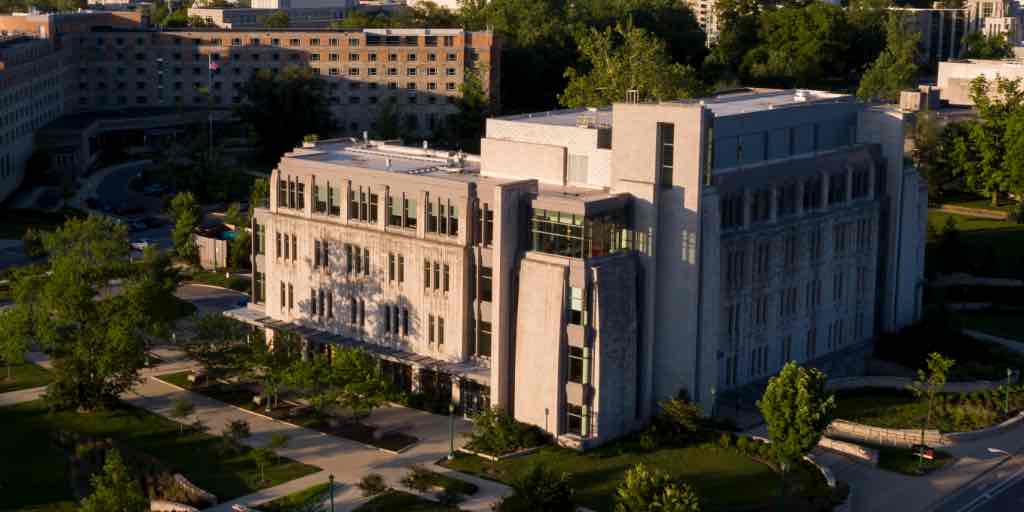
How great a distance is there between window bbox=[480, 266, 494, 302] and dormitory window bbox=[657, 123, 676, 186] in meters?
9.35

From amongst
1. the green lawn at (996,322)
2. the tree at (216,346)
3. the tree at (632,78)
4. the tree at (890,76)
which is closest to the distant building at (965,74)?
the tree at (890,76)

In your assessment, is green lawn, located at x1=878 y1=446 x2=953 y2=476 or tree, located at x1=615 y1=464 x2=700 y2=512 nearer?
tree, located at x1=615 y1=464 x2=700 y2=512

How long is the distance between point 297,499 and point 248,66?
108m

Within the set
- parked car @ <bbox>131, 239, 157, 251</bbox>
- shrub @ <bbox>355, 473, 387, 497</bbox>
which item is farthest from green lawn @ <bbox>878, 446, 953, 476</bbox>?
parked car @ <bbox>131, 239, 157, 251</bbox>

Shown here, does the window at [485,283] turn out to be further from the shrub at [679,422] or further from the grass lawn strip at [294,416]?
the shrub at [679,422]

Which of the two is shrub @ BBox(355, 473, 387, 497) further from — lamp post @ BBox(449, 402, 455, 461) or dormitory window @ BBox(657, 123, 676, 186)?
dormitory window @ BBox(657, 123, 676, 186)

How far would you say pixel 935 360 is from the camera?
6769 centimetres

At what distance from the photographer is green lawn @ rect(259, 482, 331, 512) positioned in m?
56.3

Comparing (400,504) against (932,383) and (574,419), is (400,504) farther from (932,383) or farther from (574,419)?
(932,383)

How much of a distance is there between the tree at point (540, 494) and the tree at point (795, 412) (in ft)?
32.4

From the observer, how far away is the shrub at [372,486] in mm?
57844

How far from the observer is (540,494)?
5262cm

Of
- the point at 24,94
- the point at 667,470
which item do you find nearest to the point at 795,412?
the point at 667,470

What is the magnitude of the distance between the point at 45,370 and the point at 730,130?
38958 millimetres
